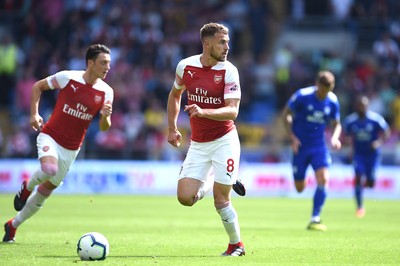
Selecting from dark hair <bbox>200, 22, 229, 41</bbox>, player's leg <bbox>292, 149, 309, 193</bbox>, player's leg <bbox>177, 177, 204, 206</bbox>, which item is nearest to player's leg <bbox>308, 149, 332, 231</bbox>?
player's leg <bbox>292, 149, 309, 193</bbox>

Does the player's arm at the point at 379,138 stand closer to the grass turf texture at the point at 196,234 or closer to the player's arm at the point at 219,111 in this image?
the grass turf texture at the point at 196,234

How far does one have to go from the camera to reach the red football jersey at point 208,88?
36.4ft

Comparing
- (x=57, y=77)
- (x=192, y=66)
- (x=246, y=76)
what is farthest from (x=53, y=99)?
(x=192, y=66)

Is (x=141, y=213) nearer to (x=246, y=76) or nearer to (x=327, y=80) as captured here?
(x=327, y=80)

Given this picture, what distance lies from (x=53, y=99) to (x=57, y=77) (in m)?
16.4

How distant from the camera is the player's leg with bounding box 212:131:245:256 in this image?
11117 millimetres

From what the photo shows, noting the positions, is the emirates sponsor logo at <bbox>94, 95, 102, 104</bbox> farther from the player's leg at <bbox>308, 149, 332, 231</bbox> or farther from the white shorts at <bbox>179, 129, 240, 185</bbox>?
the player's leg at <bbox>308, 149, 332, 231</bbox>

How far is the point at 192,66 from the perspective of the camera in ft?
37.2

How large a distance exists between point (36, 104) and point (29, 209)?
1.47 m

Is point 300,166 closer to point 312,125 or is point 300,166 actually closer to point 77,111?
point 312,125

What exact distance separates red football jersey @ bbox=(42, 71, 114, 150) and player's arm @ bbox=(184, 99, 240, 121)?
9.14 ft

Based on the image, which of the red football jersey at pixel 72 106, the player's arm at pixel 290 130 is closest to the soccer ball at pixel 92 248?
the red football jersey at pixel 72 106

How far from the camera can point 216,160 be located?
1127 cm

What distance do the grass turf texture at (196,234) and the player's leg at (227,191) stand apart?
22 cm
